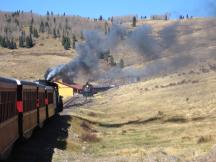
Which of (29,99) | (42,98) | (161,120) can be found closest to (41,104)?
(42,98)

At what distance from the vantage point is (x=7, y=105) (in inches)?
846

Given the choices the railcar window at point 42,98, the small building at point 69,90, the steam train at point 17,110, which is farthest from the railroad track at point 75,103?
the steam train at point 17,110

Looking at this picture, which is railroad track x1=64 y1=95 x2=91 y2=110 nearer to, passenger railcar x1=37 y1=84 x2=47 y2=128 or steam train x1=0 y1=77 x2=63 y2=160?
passenger railcar x1=37 y1=84 x2=47 y2=128

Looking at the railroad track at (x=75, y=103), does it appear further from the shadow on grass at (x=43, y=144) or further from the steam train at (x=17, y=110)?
the steam train at (x=17, y=110)

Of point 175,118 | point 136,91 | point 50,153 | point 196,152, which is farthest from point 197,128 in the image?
point 136,91

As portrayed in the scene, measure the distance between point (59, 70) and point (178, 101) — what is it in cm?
1577

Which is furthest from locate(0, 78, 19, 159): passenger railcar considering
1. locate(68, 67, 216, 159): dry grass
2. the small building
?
the small building

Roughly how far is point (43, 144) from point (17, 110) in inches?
258

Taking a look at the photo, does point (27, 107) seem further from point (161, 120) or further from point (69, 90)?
point (69, 90)

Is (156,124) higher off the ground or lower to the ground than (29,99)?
lower

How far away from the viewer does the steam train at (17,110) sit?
20.5 meters

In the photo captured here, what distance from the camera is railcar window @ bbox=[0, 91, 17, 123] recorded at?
20078 millimetres

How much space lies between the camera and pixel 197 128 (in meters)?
43.1

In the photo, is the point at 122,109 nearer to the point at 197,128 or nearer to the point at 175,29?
the point at 175,29
